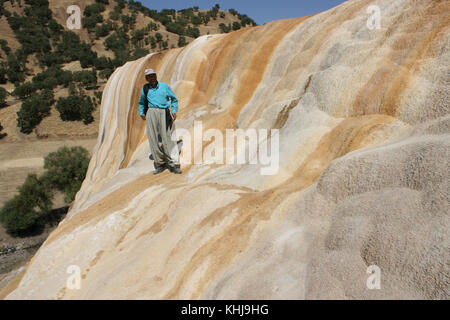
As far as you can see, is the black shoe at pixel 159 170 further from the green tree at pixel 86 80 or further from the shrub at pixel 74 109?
the green tree at pixel 86 80

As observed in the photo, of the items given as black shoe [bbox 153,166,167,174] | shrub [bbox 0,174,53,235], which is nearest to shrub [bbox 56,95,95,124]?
shrub [bbox 0,174,53,235]

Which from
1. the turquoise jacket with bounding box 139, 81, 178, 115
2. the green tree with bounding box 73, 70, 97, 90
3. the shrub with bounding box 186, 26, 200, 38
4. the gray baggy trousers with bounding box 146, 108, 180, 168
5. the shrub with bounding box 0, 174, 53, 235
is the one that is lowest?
the shrub with bounding box 0, 174, 53, 235

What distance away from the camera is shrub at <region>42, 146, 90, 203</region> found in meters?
14.3

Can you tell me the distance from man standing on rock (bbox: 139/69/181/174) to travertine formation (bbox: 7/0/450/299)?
373 millimetres

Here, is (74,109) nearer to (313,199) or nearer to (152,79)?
(152,79)

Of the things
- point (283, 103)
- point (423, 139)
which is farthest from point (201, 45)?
point (423, 139)

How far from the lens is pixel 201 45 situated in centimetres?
769

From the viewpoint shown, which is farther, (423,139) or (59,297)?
(59,297)

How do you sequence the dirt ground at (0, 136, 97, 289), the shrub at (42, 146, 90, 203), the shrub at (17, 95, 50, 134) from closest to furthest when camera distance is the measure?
the dirt ground at (0, 136, 97, 289), the shrub at (42, 146, 90, 203), the shrub at (17, 95, 50, 134)

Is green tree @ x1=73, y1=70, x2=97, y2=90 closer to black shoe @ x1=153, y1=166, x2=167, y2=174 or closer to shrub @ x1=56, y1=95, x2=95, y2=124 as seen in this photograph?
shrub @ x1=56, y1=95, x2=95, y2=124

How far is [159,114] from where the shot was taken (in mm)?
4086

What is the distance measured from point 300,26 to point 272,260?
4.81 metres

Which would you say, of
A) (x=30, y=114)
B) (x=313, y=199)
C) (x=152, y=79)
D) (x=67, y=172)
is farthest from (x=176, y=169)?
(x=30, y=114)

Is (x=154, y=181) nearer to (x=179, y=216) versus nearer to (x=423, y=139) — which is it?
(x=179, y=216)
